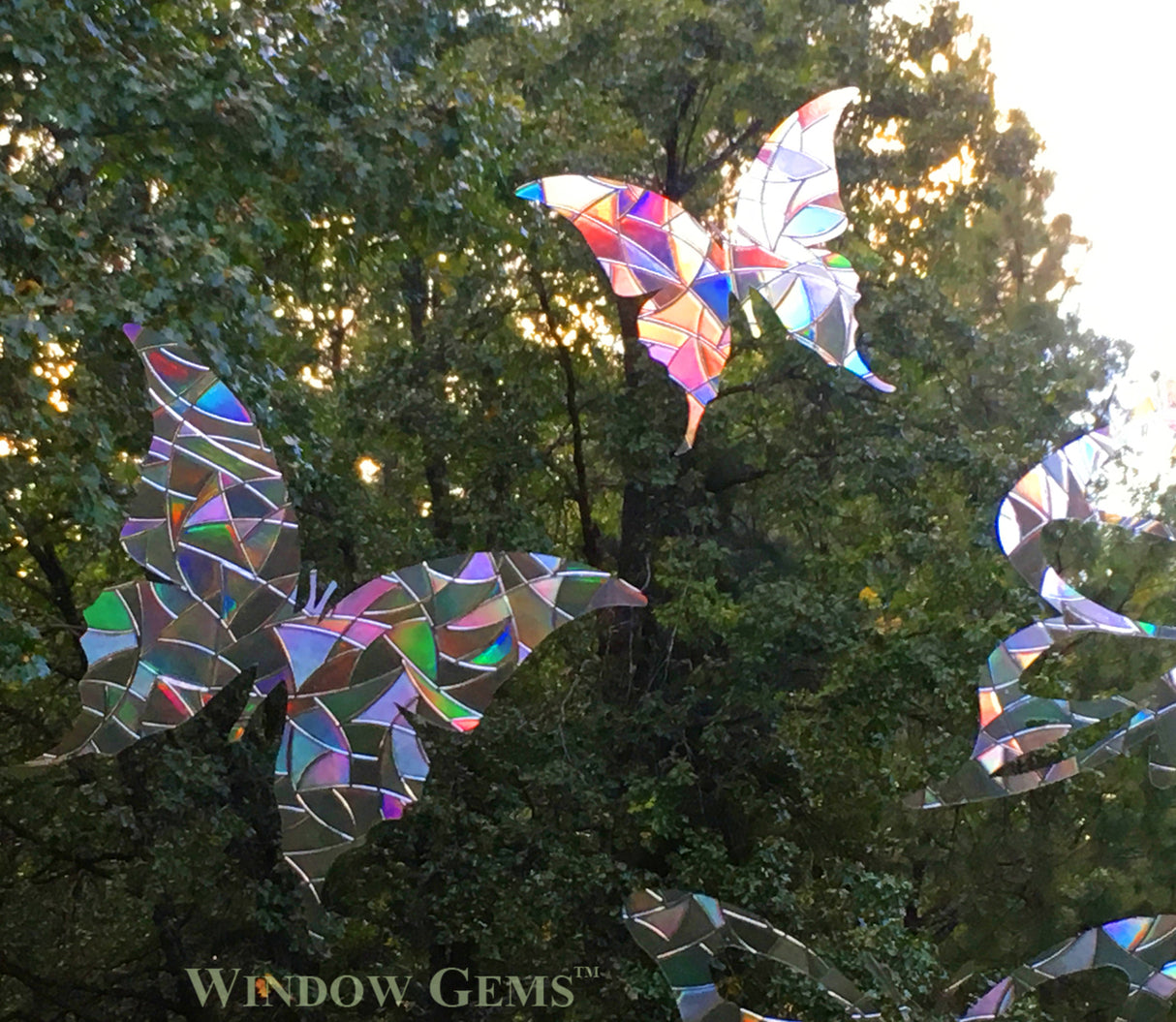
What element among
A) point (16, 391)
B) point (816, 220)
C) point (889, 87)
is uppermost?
point (889, 87)

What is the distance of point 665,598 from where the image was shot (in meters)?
5.41

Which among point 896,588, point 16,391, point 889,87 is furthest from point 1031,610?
point 16,391

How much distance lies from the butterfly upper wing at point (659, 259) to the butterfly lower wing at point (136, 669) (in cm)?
162

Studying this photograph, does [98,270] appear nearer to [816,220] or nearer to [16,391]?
[16,391]

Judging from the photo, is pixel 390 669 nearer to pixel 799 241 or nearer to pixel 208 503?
pixel 208 503

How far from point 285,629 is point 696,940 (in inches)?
64.1

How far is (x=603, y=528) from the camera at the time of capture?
19.7 ft

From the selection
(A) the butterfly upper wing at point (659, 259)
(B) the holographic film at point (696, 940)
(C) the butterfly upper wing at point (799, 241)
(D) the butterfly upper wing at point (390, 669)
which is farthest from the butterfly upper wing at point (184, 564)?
(C) the butterfly upper wing at point (799, 241)

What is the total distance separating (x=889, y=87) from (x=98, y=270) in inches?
149

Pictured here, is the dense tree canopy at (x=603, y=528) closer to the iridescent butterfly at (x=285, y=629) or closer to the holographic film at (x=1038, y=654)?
the iridescent butterfly at (x=285, y=629)

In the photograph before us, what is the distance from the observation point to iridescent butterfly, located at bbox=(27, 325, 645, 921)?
3182mm

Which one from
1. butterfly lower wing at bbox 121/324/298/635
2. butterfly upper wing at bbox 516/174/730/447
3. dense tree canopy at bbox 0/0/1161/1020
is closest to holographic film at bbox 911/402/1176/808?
dense tree canopy at bbox 0/0/1161/1020

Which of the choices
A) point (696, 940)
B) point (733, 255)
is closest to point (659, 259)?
point (733, 255)

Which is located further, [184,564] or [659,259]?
[659,259]
